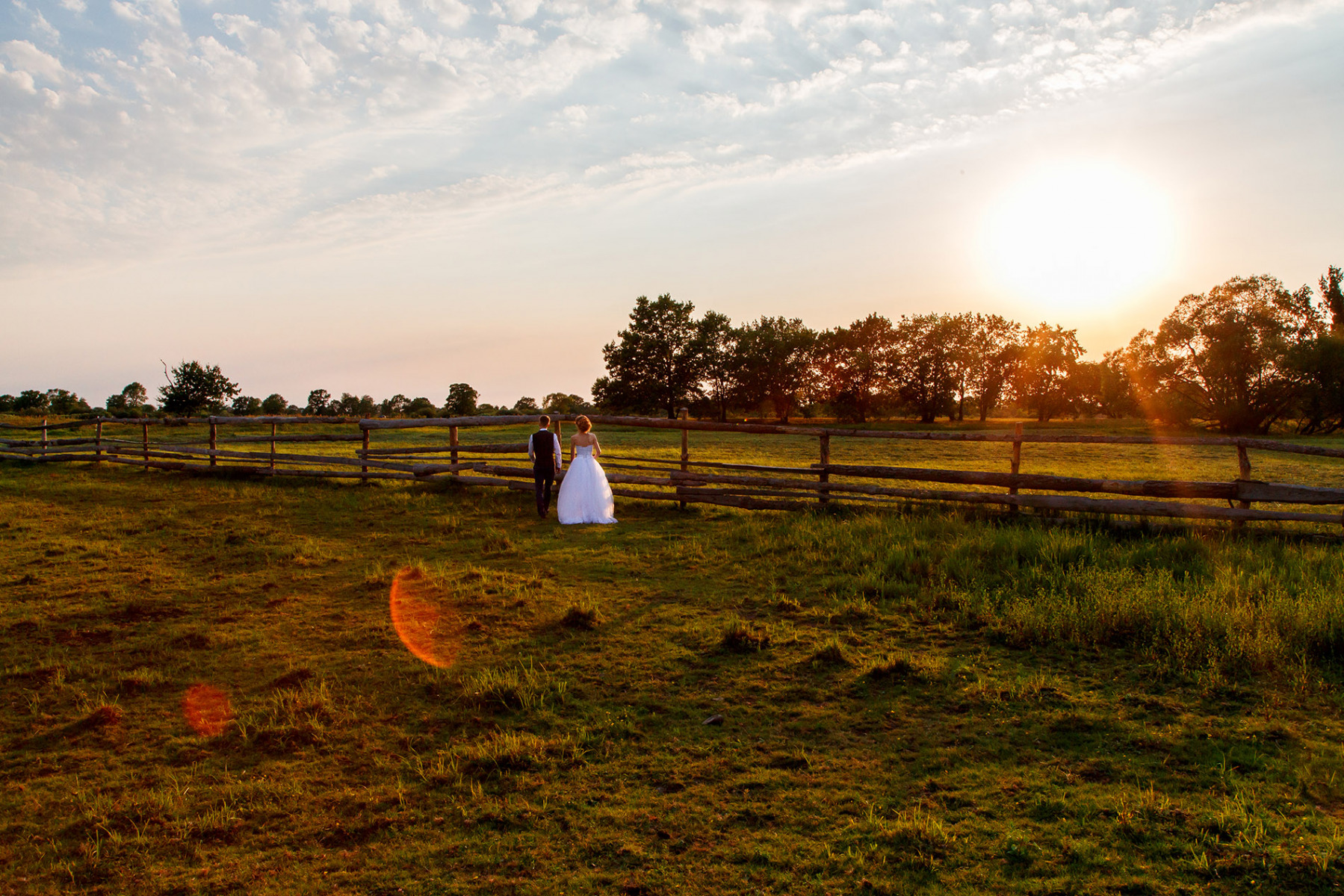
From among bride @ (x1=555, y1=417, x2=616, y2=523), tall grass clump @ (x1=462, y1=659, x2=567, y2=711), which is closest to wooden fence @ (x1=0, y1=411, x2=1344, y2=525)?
bride @ (x1=555, y1=417, x2=616, y2=523)

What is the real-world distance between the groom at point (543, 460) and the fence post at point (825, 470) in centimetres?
458

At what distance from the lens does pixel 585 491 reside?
475 inches

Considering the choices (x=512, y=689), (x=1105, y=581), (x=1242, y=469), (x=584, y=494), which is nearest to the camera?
(x=512, y=689)

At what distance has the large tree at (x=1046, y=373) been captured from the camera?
220ft

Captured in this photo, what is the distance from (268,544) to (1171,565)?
11.4 m

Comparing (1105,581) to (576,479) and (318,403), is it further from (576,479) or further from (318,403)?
(318,403)

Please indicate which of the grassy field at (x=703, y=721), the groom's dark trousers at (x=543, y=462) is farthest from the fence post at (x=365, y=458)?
the grassy field at (x=703, y=721)

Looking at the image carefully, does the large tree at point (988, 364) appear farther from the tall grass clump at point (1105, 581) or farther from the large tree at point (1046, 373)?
the tall grass clump at point (1105, 581)

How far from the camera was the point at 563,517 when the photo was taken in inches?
469

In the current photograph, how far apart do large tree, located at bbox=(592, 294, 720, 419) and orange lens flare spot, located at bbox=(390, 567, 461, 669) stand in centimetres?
5566

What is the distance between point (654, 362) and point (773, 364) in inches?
446

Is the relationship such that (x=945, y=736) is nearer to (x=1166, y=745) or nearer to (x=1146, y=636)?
(x=1166, y=745)

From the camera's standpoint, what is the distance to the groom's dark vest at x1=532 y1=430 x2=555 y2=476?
1235 cm

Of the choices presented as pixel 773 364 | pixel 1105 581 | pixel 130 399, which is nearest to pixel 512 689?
pixel 1105 581
